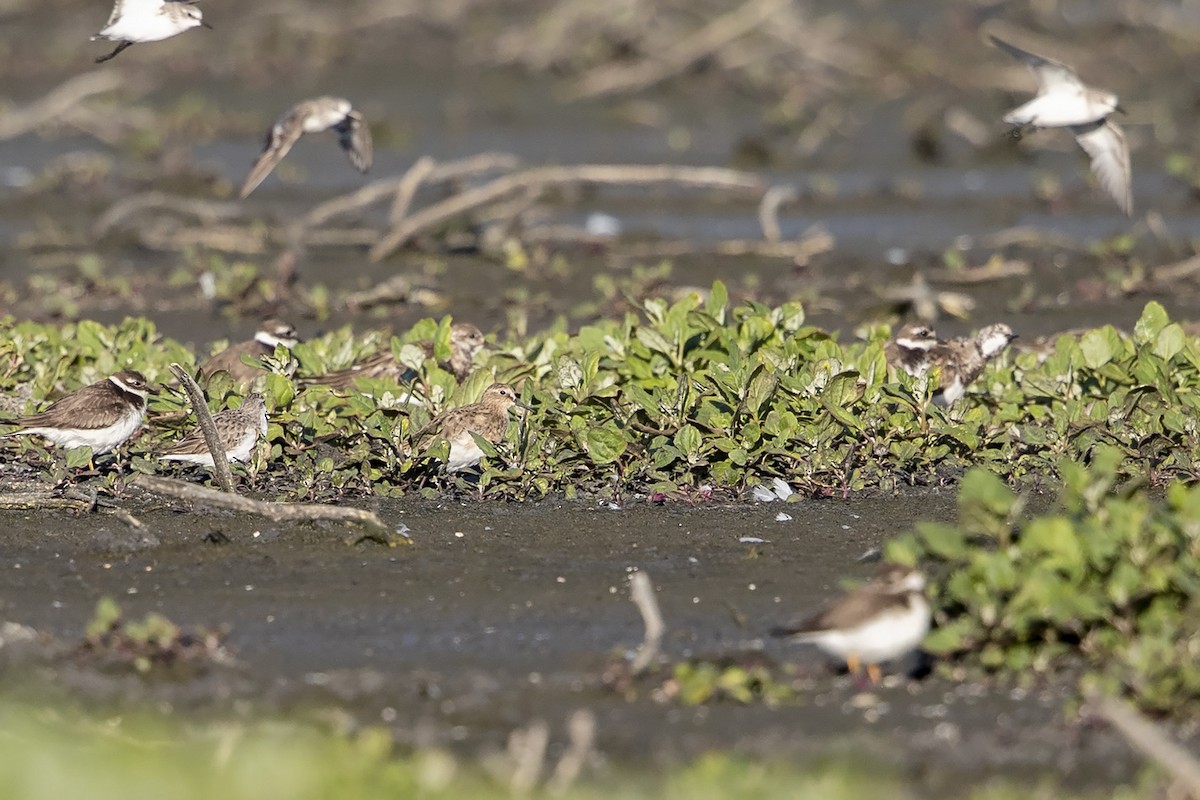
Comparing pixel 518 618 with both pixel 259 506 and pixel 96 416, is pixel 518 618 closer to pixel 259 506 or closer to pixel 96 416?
pixel 259 506

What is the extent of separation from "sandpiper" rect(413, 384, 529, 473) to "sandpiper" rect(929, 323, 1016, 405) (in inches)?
94.6

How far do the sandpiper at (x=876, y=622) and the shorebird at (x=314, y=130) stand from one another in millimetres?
5431

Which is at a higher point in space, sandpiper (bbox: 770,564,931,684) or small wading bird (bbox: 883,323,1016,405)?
small wading bird (bbox: 883,323,1016,405)

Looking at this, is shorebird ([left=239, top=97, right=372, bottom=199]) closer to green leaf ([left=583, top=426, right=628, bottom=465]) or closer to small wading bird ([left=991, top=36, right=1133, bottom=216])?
green leaf ([left=583, top=426, right=628, bottom=465])

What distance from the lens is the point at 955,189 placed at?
20078mm

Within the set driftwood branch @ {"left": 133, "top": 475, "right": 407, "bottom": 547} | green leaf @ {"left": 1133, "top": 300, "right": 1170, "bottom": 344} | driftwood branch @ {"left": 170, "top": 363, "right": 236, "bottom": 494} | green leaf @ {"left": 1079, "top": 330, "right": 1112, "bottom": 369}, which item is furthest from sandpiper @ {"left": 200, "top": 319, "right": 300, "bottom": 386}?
green leaf @ {"left": 1133, "top": 300, "right": 1170, "bottom": 344}

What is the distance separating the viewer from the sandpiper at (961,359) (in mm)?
10438

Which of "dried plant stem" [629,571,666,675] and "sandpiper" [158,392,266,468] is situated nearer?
"dried plant stem" [629,571,666,675]

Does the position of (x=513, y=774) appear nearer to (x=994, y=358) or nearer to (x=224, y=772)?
(x=224, y=772)

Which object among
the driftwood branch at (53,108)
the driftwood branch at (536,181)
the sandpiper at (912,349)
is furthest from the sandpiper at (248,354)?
the driftwood branch at (53,108)

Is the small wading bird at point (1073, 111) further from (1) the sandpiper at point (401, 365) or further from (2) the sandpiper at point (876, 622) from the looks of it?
(2) the sandpiper at point (876, 622)

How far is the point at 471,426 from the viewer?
9.40 meters

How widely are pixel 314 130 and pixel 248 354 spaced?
1.79 m

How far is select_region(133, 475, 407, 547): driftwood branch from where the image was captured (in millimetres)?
8367
